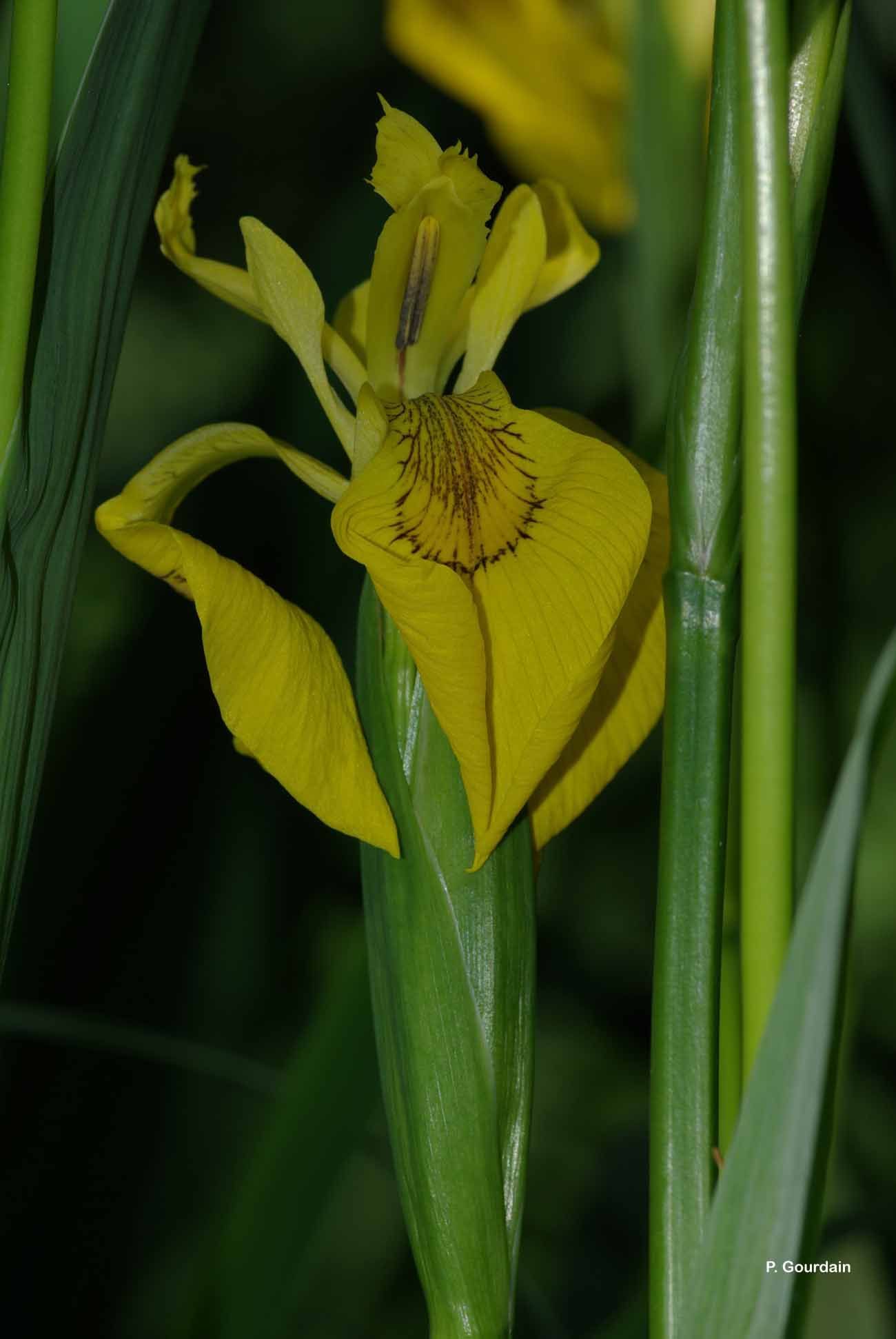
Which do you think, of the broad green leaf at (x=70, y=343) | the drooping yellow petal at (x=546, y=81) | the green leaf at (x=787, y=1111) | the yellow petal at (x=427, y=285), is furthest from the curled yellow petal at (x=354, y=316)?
the drooping yellow petal at (x=546, y=81)

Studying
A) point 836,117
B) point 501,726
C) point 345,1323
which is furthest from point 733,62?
point 345,1323

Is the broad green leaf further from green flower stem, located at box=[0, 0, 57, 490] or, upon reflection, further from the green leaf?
the green leaf

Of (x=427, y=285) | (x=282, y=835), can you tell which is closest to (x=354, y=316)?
(x=427, y=285)

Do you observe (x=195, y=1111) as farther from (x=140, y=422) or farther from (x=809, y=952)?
(x=809, y=952)

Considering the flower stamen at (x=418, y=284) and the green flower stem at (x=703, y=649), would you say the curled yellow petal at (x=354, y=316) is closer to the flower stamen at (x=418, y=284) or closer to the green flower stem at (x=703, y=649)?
the flower stamen at (x=418, y=284)

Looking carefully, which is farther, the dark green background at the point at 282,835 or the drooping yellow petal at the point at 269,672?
the dark green background at the point at 282,835

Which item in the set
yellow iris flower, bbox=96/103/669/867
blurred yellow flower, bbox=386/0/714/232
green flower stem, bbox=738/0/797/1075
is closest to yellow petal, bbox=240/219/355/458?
yellow iris flower, bbox=96/103/669/867
